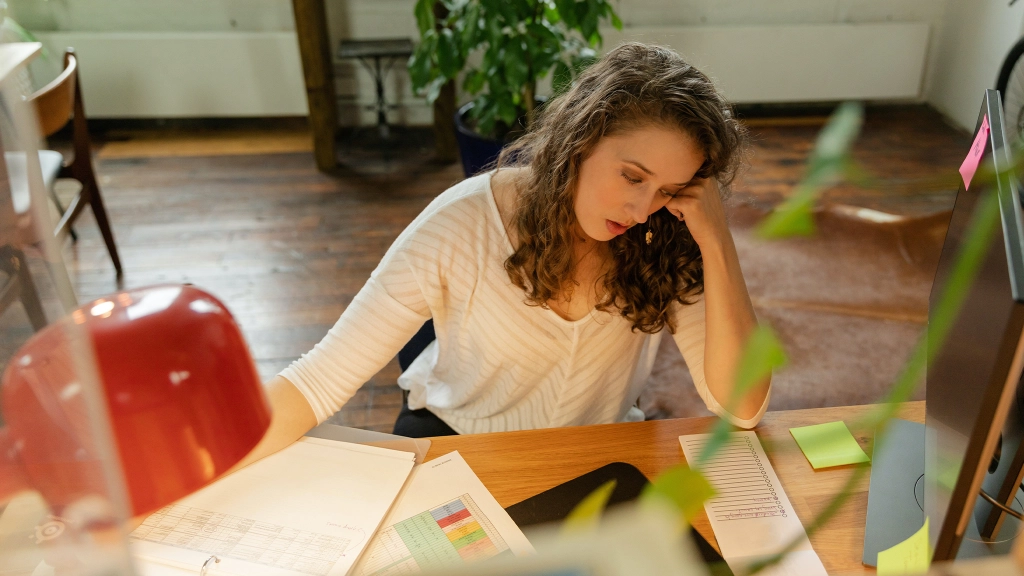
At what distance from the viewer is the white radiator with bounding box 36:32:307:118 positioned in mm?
3898

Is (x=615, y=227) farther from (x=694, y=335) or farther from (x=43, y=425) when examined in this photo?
(x=43, y=425)

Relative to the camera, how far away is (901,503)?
39.1 inches

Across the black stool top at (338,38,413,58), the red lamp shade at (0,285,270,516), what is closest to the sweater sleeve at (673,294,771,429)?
the red lamp shade at (0,285,270,516)

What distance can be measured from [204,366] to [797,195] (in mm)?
285

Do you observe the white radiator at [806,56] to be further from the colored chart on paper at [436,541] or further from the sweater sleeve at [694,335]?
the colored chart on paper at [436,541]

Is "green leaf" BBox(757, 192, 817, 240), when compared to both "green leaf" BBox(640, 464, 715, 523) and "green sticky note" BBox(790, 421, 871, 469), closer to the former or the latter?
"green leaf" BBox(640, 464, 715, 523)

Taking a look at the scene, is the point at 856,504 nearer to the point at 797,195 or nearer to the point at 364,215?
the point at 797,195

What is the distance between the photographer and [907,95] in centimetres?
434

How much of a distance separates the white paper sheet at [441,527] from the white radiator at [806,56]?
346 cm

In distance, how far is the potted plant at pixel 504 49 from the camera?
8.40 ft

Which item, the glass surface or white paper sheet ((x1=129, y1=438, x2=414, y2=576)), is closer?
the glass surface

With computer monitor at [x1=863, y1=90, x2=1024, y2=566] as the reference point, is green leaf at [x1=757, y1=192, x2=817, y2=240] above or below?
above

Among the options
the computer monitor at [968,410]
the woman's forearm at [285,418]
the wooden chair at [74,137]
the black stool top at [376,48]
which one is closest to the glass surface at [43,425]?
the computer monitor at [968,410]

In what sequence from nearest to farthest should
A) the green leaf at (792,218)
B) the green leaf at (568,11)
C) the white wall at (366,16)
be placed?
the green leaf at (792,218), the green leaf at (568,11), the white wall at (366,16)
